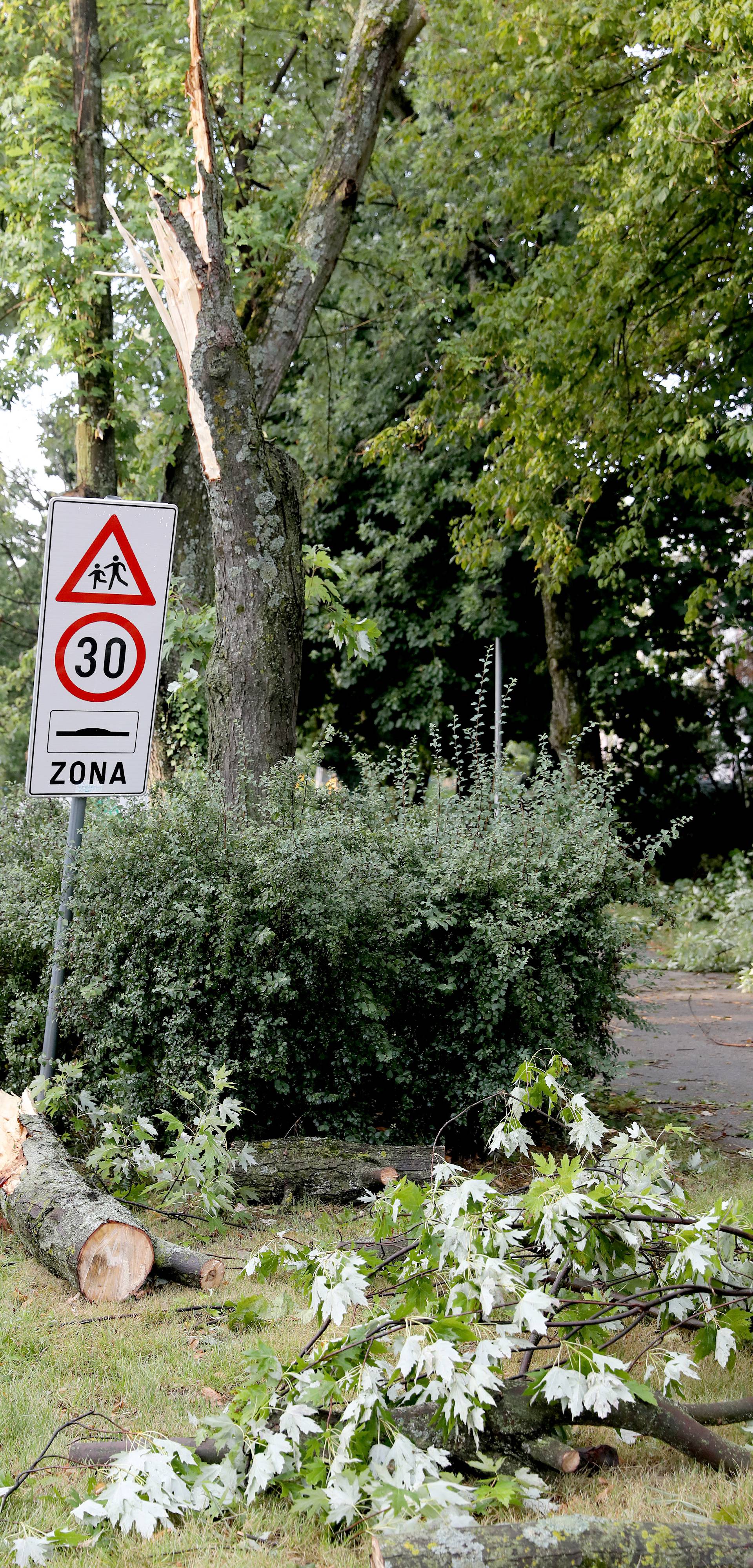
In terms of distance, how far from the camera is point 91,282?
33.3ft

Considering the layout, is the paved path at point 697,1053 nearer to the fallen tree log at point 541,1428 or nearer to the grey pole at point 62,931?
the grey pole at point 62,931

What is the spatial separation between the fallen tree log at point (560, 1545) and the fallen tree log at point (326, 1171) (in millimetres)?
2396

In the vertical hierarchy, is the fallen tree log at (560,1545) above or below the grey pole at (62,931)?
below

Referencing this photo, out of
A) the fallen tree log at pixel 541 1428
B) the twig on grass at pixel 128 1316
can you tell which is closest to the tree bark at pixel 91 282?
the twig on grass at pixel 128 1316

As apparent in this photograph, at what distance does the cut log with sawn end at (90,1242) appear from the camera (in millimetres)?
3951

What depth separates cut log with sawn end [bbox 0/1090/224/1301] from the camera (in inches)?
156

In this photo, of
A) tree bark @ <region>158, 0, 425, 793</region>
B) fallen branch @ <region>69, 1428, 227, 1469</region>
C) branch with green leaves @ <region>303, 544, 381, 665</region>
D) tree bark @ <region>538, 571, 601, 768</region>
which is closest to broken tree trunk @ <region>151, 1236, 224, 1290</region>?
fallen branch @ <region>69, 1428, 227, 1469</region>

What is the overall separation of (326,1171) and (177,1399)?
1.67 metres

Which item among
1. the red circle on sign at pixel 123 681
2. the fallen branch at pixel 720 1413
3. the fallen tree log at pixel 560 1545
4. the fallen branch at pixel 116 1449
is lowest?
the fallen branch at pixel 116 1449

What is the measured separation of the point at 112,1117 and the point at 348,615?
3.82 metres

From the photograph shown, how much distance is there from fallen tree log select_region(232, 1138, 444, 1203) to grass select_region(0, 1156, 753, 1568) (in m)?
0.10

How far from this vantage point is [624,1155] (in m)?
3.76

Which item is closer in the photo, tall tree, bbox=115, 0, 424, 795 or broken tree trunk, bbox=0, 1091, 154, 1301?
broken tree trunk, bbox=0, 1091, 154, 1301

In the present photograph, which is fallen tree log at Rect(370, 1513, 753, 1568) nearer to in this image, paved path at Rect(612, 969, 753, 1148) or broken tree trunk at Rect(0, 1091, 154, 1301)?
broken tree trunk at Rect(0, 1091, 154, 1301)
